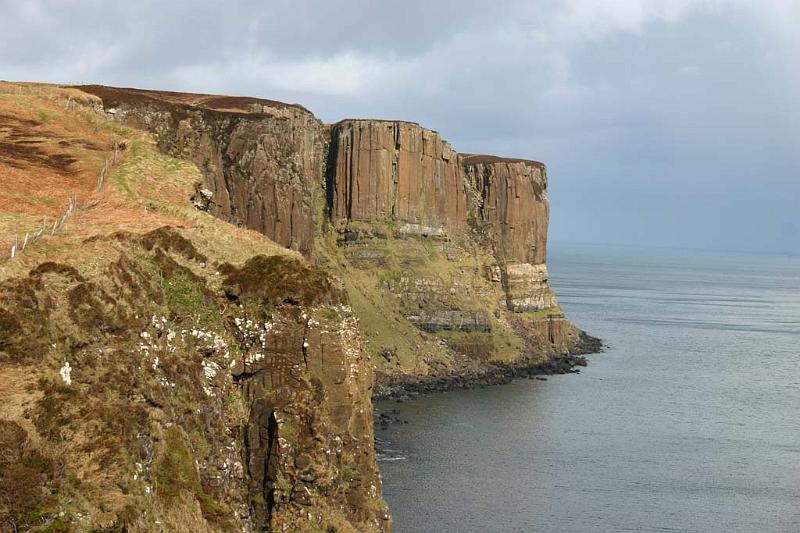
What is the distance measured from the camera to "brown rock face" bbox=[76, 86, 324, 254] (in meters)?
104

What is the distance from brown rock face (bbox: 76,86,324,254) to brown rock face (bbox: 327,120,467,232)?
613 centimetres

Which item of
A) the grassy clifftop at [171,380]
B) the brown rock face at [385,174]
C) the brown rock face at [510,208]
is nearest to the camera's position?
the grassy clifftop at [171,380]

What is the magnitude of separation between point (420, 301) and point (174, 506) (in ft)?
398

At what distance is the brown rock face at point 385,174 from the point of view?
15725 cm

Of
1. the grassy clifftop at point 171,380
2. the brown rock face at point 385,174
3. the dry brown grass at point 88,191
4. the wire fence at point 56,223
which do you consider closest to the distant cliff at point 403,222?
the brown rock face at point 385,174

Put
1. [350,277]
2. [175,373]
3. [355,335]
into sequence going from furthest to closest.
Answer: [350,277]
[355,335]
[175,373]

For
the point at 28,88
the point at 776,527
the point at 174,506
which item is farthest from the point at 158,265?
the point at 776,527

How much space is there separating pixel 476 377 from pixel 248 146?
42.6 m

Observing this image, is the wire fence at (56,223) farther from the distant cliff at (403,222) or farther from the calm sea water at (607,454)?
the distant cliff at (403,222)

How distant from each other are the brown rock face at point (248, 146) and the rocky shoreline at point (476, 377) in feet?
77.9

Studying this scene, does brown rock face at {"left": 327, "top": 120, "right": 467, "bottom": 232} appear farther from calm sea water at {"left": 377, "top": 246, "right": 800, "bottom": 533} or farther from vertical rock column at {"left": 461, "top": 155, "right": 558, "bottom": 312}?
calm sea water at {"left": 377, "top": 246, "right": 800, "bottom": 533}

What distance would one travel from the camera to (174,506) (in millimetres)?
25984

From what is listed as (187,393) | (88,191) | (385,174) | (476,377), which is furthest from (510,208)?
(187,393)

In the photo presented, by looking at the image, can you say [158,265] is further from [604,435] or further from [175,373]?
[604,435]
